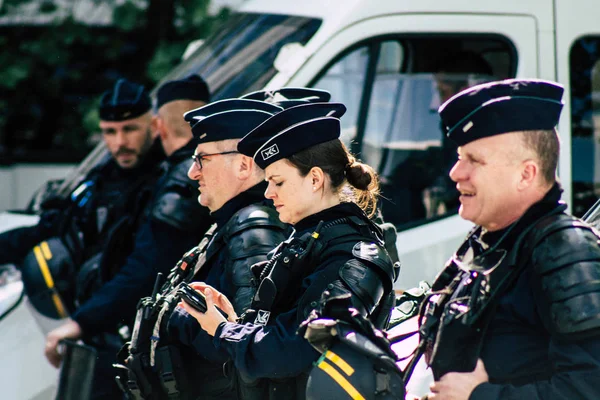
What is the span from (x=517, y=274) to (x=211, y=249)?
1.33 metres

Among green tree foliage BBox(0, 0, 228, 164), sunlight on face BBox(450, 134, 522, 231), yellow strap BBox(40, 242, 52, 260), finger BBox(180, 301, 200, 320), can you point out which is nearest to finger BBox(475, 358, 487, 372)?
sunlight on face BBox(450, 134, 522, 231)

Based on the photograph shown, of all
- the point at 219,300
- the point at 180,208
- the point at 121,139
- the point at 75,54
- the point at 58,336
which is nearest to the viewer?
the point at 219,300

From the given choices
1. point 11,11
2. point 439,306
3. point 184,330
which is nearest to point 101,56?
point 11,11

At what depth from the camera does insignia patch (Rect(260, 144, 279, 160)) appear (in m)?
2.80

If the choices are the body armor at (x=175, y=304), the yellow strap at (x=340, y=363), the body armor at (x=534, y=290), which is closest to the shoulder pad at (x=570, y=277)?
the body armor at (x=534, y=290)

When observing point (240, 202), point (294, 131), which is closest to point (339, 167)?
point (294, 131)

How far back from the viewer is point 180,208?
418cm

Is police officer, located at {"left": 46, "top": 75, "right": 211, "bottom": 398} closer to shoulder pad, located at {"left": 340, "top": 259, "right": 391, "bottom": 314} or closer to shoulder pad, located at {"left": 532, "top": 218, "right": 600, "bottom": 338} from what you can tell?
shoulder pad, located at {"left": 340, "top": 259, "right": 391, "bottom": 314}

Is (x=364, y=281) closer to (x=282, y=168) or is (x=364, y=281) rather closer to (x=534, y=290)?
(x=282, y=168)

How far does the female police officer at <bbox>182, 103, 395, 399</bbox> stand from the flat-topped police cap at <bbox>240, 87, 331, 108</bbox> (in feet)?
1.56

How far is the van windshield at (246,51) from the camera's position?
492 cm

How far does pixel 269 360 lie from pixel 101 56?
883cm

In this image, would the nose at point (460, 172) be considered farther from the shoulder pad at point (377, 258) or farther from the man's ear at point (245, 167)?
the man's ear at point (245, 167)

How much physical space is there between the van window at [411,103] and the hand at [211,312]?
1907 mm
